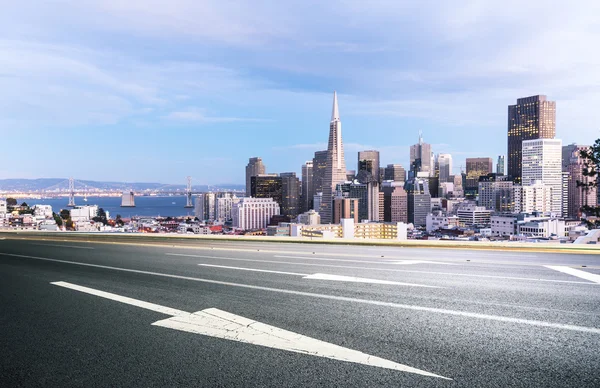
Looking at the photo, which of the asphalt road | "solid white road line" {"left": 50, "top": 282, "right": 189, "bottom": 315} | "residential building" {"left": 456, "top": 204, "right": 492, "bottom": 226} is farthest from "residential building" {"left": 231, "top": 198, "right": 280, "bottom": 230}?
the asphalt road

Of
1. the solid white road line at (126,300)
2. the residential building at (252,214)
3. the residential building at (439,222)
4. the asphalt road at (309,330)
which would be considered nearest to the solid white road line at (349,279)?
the asphalt road at (309,330)

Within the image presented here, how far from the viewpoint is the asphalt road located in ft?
11.2

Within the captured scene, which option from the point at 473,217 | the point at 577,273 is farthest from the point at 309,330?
the point at 473,217

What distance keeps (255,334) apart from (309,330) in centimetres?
60

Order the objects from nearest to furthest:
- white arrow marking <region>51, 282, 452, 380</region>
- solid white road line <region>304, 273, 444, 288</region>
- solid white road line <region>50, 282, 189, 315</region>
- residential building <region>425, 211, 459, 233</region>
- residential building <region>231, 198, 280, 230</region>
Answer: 1. white arrow marking <region>51, 282, 452, 380</region>
2. solid white road line <region>50, 282, 189, 315</region>
3. solid white road line <region>304, 273, 444, 288</region>
4. residential building <region>425, 211, 459, 233</region>
5. residential building <region>231, 198, 280, 230</region>

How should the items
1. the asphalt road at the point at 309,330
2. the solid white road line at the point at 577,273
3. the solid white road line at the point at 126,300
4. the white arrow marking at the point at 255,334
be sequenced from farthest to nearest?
the solid white road line at the point at 577,273 → the solid white road line at the point at 126,300 → the white arrow marking at the point at 255,334 → the asphalt road at the point at 309,330

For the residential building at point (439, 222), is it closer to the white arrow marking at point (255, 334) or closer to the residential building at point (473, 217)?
the residential building at point (473, 217)

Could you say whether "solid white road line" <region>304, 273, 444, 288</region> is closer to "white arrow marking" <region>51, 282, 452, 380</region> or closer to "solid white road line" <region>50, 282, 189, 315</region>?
"white arrow marking" <region>51, 282, 452, 380</region>

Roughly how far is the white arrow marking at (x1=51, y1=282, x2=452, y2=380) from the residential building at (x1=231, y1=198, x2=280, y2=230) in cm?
17422

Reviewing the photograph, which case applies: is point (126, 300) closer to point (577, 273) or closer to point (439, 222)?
point (577, 273)

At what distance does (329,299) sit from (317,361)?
2412 millimetres

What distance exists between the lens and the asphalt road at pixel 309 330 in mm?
3402

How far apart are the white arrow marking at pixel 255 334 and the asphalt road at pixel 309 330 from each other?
20 mm

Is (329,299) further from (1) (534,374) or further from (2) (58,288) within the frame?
(2) (58,288)
